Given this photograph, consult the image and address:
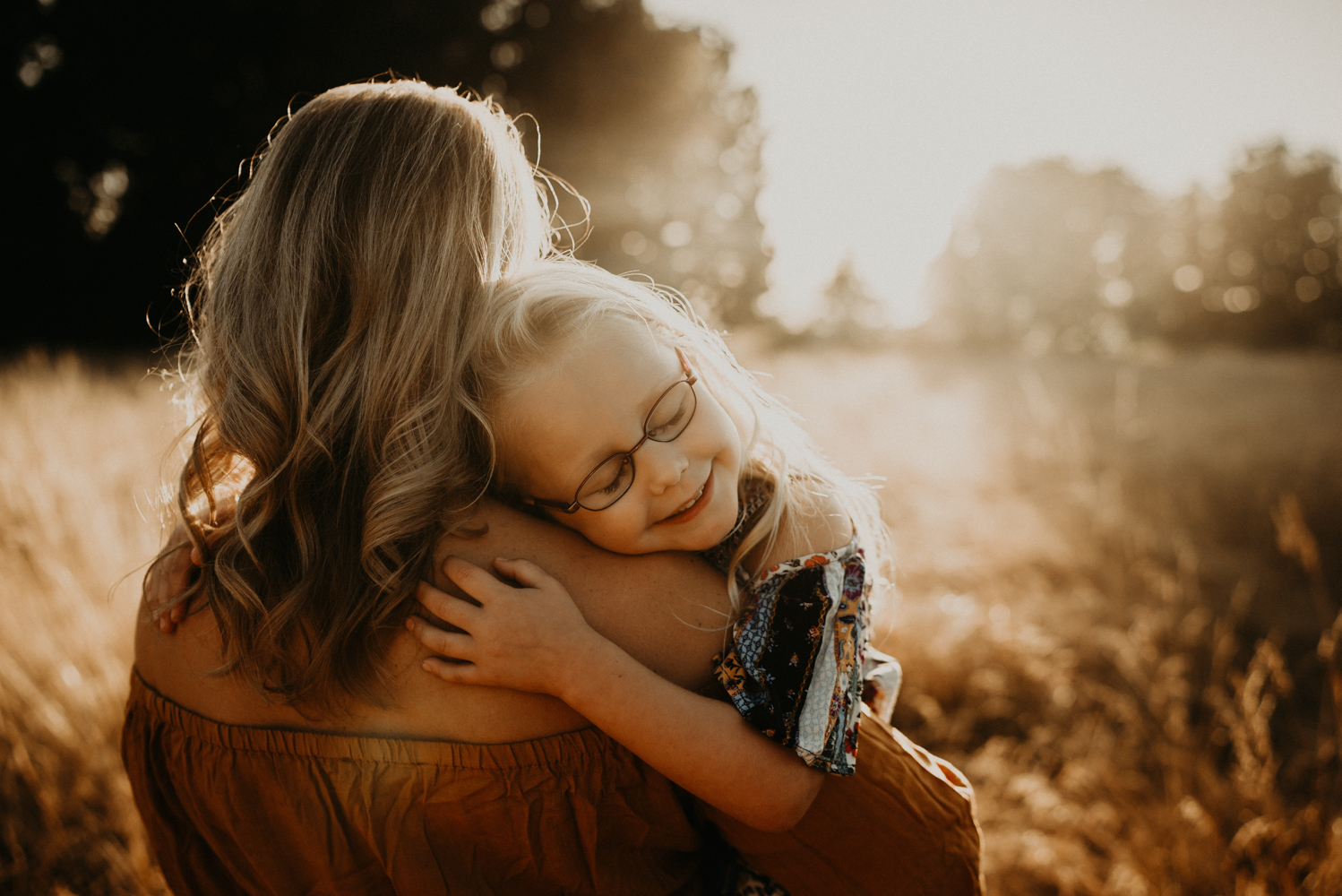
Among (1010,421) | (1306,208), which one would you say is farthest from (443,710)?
(1306,208)

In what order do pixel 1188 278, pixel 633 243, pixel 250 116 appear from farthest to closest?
pixel 1188 278 < pixel 633 243 < pixel 250 116

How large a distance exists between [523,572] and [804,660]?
0.49m

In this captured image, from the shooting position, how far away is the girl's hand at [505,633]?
946 millimetres

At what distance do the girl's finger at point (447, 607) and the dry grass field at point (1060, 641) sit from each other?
1.96 ft

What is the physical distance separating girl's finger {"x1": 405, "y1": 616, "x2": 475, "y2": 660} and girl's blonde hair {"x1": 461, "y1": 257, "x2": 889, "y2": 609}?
30cm

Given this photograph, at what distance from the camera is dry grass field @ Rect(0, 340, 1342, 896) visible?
204 cm

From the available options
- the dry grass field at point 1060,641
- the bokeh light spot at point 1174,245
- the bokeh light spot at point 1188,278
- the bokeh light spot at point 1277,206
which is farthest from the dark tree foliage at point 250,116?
the bokeh light spot at point 1277,206

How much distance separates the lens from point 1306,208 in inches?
979

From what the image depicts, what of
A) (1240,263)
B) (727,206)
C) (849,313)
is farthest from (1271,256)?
(727,206)

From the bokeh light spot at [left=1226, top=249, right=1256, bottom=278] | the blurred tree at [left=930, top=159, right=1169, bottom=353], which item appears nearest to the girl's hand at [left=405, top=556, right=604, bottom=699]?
the blurred tree at [left=930, top=159, right=1169, bottom=353]

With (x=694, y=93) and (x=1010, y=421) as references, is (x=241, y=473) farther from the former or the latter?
(x=694, y=93)

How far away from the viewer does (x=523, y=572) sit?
104 cm

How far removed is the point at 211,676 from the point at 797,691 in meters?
0.95

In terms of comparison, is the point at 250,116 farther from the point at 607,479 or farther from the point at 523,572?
the point at 523,572
